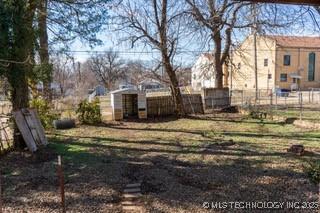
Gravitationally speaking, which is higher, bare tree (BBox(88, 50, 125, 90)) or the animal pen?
bare tree (BBox(88, 50, 125, 90))

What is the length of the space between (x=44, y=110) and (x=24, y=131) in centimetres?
333

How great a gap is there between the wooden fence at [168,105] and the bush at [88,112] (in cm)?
313

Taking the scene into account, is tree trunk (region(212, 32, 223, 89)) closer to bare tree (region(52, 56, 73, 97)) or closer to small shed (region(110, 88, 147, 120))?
small shed (region(110, 88, 147, 120))

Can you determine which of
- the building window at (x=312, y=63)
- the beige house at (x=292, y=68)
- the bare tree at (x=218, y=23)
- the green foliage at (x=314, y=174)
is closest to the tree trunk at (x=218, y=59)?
the bare tree at (x=218, y=23)

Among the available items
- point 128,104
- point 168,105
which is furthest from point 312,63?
point 128,104

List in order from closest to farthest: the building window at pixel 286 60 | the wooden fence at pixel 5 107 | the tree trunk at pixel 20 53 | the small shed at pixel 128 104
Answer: the tree trunk at pixel 20 53
the wooden fence at pixel 5 107
the small shed at pixel 128 104
the building window at pixel 286 60

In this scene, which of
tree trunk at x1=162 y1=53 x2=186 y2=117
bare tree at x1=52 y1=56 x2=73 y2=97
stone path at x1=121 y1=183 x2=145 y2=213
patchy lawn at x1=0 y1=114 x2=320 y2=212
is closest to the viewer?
stone path at x1=121 y1=183 x2=145 y2=213

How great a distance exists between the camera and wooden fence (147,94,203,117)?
1537cm

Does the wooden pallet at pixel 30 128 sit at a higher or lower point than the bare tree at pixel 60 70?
lower

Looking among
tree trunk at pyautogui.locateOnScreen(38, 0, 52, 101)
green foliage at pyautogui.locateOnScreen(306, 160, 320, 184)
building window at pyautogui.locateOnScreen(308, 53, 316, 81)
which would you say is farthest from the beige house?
green foliage at pyautogui.locateOnScreen(306, 160, 320, 184)

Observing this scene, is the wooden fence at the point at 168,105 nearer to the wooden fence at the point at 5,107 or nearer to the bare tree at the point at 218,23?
the bare tree at the point at 218,23

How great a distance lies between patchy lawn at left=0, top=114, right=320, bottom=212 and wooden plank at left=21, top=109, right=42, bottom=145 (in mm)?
421

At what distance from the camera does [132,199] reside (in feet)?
13.4

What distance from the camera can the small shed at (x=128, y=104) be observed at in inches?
557
